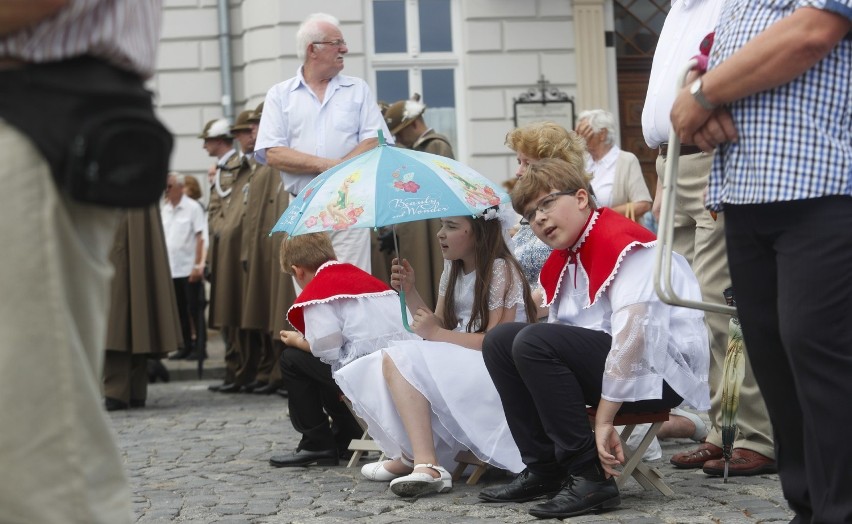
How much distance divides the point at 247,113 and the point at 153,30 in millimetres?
8584

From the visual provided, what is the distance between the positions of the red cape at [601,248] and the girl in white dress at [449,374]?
1.67 ft

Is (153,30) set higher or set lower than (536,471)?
higher

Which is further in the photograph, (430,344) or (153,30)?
(430,344)

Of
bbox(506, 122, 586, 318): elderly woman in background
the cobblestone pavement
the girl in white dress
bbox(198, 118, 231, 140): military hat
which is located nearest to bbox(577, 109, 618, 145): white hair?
bbox(506, 122, 586, 318): elderly woman in background

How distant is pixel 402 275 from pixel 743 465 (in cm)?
153

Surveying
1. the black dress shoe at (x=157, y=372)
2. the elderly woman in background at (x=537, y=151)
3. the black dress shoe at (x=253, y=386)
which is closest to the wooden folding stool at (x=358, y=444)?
the elderly woman in background at (x=537, y=151)

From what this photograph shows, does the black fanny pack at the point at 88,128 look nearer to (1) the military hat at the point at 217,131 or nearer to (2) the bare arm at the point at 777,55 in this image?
(2) the bare arm at the point at 777,55

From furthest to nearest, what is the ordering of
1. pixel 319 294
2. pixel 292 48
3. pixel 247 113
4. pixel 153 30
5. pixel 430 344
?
1. pixel 292 48
2. pixel 247 113
3. pixel 319 294
4. pixel 430 344
5. pixel 153 30

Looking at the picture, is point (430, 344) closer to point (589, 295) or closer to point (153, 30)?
point (589, 295)

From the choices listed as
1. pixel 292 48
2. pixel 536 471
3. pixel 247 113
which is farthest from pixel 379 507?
pixel 292 48

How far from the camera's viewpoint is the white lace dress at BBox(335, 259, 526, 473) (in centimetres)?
574

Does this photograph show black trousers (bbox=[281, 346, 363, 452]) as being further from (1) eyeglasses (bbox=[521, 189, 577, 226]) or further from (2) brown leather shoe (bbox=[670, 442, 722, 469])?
(1) eyeglasses (bbox=[521, 189, 577, 226])

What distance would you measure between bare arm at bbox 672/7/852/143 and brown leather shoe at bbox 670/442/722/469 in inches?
108

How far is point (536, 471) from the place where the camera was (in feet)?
17.4
